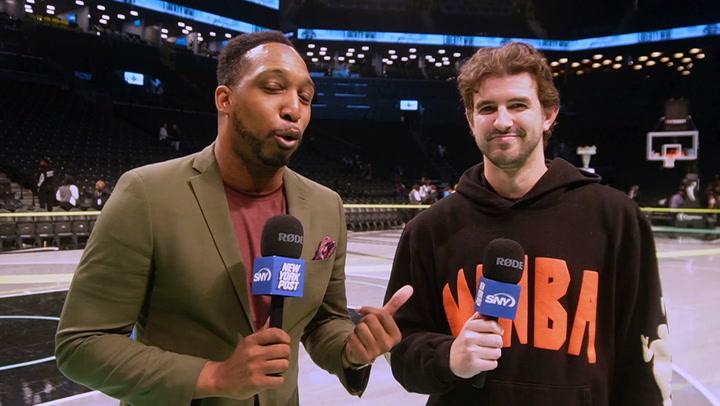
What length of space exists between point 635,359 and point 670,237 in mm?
16502

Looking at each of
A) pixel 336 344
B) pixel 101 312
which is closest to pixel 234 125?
pixel 101 312

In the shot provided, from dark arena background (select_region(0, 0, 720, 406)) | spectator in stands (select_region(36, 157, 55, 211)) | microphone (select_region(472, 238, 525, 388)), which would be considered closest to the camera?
microphone (select_region(472, 238, 525, 388))

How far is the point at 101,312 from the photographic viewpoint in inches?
54.1

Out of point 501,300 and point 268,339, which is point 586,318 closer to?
point 501,300

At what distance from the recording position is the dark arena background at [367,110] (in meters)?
11.1

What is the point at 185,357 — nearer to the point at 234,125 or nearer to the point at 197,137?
the point at 234,125

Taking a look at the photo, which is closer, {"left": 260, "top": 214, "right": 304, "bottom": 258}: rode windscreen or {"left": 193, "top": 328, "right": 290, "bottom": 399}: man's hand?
{"left": 193, "top": 328, "right": 290, "bottom": 399}: man's hand

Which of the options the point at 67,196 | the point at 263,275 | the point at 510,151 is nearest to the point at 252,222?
the point at 263,275

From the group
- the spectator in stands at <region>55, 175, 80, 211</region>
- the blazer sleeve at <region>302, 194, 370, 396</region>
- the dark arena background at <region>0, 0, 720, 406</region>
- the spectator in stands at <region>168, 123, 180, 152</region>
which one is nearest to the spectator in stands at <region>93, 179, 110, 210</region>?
the dark arena background at <region>0, 0, 720, 406</region>

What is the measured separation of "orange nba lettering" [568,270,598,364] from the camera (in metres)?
1.73

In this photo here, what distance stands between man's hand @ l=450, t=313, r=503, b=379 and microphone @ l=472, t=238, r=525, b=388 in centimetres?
3

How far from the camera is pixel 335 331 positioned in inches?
68.6

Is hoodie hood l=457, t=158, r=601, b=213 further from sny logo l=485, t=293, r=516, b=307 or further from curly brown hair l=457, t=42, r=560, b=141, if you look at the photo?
sny logo l=485, t=293, r=516, b=307

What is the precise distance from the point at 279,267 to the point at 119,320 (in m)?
0.46
